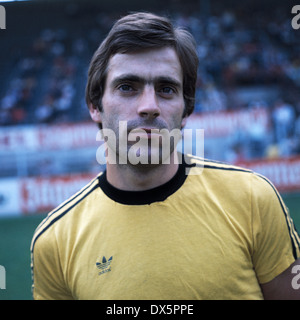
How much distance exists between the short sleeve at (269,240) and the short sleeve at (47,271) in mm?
1025

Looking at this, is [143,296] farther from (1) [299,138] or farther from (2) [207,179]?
(1) [299,138]

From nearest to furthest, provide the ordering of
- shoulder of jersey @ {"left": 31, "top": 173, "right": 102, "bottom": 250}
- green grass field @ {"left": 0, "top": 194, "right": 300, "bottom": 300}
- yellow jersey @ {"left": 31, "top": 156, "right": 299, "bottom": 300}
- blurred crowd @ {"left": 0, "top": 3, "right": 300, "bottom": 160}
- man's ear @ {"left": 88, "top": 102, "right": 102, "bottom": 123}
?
yellow jersey @ {"left": 31, "top": 156, "right": 299, "bottom": 300}, shoulder of jersey @ {"left": 31, "top": 173, "right": 102, "bottom": 250}, man's ear @ {"left": 88, "top": 102, "right": 102, "bottom": 123}, green grass field @ {"left": 0, "top": 194, "right": 300, "bottom": 300}, blurred crowd @ {"left": 0, "top": 3, "right": 300, "bottom": 160}

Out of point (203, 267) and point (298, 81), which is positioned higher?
point (298, 81)

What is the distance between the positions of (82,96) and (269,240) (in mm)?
13100

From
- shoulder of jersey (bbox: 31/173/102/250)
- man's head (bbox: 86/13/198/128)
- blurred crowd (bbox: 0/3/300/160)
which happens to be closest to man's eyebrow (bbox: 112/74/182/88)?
man's head (bbox: 86/13/198/128)

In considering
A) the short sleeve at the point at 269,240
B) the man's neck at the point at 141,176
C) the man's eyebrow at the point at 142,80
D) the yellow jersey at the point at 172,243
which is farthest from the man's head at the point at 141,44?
the short sleeve at the point at 269,240

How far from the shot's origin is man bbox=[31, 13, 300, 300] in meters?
1.72

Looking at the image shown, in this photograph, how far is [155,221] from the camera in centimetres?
180

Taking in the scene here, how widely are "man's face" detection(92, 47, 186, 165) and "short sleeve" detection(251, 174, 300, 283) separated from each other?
1.97ft

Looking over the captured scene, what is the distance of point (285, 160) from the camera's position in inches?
414

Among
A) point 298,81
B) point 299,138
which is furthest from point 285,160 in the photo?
point 298,81

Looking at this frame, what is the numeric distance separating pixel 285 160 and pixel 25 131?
7.71m

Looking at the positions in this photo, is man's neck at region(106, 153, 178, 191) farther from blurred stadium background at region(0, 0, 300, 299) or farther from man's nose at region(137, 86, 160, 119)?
blurred stadium background at region(0, 0, 300, 299)

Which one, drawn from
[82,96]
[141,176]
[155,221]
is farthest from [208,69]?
[155,221]
